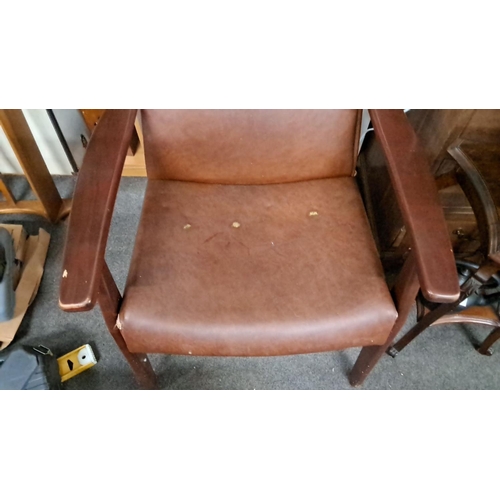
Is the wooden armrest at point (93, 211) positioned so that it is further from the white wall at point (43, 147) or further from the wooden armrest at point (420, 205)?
the white wall at point (43, 147)

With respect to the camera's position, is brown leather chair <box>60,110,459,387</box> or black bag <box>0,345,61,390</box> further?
black bag <box>0,345,61,390</box>

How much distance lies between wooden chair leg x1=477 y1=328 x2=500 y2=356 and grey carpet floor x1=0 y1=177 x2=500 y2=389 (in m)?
0.02

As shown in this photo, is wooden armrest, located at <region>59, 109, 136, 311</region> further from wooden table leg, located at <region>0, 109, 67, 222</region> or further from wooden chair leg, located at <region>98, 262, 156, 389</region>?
wooden table leg, located at <region>0, 109, 67, 222</region>

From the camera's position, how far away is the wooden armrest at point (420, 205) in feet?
2.23

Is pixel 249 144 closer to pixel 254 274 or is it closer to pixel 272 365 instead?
pixel 254 274

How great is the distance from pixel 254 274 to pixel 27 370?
0.67m

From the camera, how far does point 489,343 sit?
1.24m

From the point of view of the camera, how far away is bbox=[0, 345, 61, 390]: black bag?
1.09 meters

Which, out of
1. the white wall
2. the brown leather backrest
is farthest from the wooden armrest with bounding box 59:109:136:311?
the white wall

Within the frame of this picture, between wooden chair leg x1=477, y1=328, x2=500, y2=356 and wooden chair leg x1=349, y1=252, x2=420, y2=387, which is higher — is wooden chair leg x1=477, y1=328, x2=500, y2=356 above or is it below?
below

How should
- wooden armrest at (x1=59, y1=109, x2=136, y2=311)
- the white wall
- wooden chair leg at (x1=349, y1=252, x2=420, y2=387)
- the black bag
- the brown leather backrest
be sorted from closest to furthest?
wooden armrest at (x1=59, y1=109, x2=136, y2=311) < wooden chair leg at (x1=349, y1=252, x2=420, y2=387) < the brown leather backrest < the black bag < the white wall
